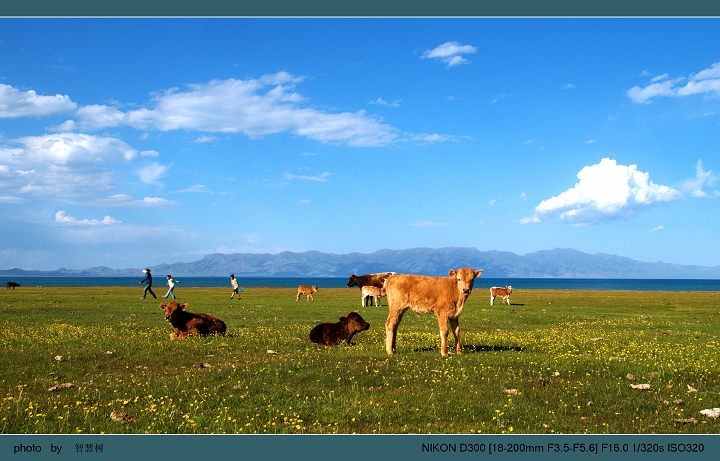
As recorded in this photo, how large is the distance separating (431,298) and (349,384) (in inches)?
241

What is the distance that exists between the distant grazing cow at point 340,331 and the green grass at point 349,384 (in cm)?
71

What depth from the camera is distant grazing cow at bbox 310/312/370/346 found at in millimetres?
22094

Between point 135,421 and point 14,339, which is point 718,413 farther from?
point 14,339

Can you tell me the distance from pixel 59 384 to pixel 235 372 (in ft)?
14.7

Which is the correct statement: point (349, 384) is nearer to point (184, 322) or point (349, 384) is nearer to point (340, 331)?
point (340, 331)

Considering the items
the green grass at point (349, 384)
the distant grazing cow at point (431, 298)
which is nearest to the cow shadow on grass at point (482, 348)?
the green grass at point (349, 384)

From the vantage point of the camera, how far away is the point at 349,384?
1412 centimetres

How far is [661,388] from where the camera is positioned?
1449cm

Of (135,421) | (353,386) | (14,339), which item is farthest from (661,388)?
(14,339)

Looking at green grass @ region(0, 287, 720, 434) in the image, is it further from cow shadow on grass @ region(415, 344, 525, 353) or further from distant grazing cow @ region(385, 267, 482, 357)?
distant grazing cow @ region(385, 267, 482, 357)

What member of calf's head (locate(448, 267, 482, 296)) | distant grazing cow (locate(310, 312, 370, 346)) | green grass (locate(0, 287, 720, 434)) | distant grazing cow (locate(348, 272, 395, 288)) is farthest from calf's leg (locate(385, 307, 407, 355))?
distant grazing cow (locate(348, 272, 395, 288))

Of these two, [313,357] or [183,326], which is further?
[183,326]

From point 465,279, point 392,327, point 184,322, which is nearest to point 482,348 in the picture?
point 465,279

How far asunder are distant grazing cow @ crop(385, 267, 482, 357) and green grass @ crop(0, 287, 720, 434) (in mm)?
1083
